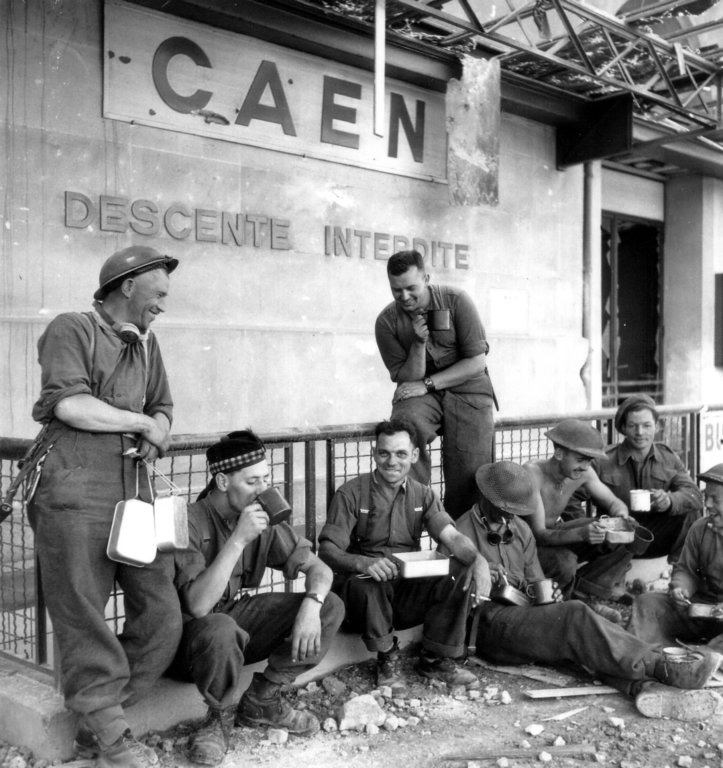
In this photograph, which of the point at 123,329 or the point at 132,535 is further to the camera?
the point at 123,329

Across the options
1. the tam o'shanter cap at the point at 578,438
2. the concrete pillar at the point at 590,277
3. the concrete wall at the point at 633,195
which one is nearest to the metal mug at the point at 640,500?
the tam o'shanter cap at the point at 578,438

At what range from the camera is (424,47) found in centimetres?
796

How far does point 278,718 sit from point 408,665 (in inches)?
42.4

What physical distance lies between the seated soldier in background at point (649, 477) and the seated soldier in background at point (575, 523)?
0.37 meters

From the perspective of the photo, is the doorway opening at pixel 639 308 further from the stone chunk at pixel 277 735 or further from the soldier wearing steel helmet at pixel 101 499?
the soldier wearing steel helmet at pixel 101 499

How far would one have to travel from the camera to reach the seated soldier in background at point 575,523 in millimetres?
5508

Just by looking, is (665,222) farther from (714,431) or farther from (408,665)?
(408,665)

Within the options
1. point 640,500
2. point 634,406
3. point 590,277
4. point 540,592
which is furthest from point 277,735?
point 590,277

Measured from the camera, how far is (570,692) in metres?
4.49

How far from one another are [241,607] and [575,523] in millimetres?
2400

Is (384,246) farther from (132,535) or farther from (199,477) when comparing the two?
(132,535)

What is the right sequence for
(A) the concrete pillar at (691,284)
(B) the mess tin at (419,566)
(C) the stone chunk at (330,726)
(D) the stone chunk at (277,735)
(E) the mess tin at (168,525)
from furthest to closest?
(A) the concrete pillar at (691,284), (B) the mess tin at (419,566), (C) the stone chunk at (330,726), (D) the stone chunk at (277,735), (E) the mess tin at (168,525)

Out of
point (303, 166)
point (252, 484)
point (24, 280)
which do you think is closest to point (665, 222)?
point (303, 166)

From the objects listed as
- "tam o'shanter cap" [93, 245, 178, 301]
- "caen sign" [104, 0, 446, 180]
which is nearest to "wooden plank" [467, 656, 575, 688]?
"tam o'shanter cap" [93, 245, 178, 301]
